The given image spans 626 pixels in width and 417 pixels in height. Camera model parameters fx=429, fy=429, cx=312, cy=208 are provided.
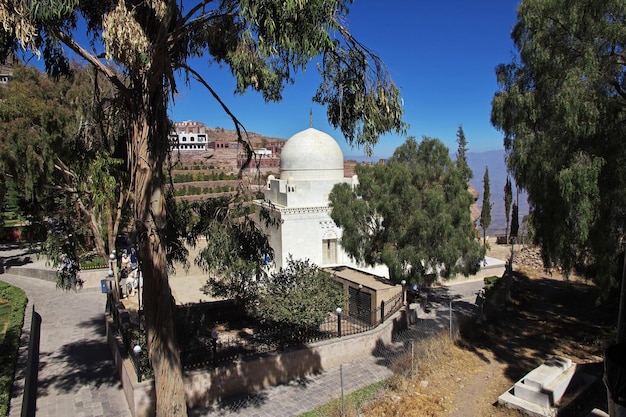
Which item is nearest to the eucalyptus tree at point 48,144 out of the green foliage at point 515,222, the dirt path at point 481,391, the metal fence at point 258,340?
the metal fence at point 258,340

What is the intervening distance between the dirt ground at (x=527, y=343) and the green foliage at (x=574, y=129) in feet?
6.89

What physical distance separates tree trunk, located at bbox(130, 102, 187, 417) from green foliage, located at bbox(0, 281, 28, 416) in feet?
8.53

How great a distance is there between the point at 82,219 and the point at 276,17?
14.5m

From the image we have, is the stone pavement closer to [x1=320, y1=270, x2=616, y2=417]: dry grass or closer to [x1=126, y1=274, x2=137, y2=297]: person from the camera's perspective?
[x1=126, y1=274, x2=137, y2=297]: person

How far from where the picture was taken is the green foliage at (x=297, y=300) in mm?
9977

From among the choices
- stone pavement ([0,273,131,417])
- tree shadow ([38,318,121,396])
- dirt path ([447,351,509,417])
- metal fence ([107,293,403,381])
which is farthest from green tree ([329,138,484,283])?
stone pavement ([0,273,131,417])

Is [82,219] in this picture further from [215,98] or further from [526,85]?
[526,85]

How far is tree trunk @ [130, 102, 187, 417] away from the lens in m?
6.60

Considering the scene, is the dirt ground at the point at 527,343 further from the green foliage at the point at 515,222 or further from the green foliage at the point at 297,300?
the green foliage at the point at 515,222

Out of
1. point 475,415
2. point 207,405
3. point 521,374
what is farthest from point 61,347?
point 521,374

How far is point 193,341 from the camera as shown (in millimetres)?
9320

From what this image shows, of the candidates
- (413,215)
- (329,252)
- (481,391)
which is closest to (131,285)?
(329,252)

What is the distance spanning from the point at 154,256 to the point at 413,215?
861cm

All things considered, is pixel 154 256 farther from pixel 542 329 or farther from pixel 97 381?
pixel 542 329
